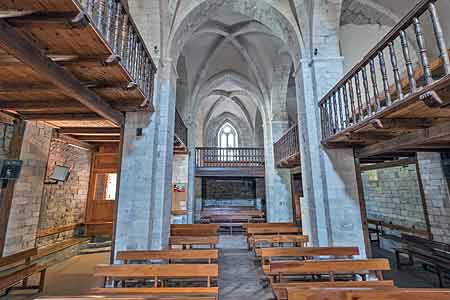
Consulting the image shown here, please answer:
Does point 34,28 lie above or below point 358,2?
below

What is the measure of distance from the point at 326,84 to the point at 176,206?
672 cm

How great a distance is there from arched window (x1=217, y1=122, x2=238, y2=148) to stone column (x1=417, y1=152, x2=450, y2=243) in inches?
478

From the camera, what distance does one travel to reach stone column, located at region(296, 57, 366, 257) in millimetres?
4305

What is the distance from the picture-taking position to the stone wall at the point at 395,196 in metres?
6.77

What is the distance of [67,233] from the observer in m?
6.32

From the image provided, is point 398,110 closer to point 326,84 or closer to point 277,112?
point 326,84

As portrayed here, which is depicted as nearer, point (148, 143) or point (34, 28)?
point (34, 28)

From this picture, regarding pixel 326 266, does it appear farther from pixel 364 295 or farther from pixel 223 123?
pixel 223 123

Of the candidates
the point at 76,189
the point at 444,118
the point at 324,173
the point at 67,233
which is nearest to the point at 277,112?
the point at 324,173

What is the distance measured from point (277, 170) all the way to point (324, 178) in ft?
17.3

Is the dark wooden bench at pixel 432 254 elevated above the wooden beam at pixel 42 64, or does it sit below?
below

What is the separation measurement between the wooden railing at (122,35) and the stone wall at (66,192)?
3.51 meters

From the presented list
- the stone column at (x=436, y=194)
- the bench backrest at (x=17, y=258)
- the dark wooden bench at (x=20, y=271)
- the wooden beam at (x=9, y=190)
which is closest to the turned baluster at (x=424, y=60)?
the stone column at (x=436, y=194)

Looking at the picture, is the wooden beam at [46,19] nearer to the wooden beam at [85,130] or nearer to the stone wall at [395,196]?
the wooden beam at [85,130]
